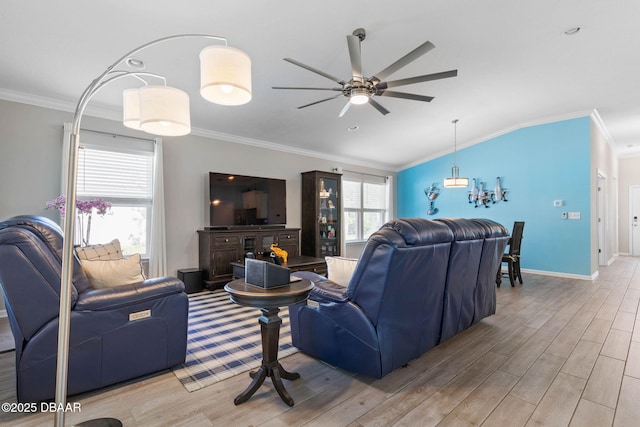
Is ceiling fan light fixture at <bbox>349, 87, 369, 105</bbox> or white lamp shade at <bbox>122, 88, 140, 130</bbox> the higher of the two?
ceiling fan light fixture at <bbox>349, 87, 369, 105</bbox>

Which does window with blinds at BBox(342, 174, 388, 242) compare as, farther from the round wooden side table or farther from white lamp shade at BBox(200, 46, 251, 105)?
white lamp shade at BBox(200, 46, 251, 105)

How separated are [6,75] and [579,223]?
330 inches

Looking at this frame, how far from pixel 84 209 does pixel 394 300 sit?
353cm

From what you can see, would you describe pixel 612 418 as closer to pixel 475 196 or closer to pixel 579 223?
pixel 579 223

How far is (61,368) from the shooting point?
4.56 feet

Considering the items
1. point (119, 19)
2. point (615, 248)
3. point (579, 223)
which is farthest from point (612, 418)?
point (615, 248)

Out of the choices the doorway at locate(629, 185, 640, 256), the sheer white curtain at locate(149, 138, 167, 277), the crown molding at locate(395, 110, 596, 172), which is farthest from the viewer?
the doorway at locate(629, 185, 640, 256)

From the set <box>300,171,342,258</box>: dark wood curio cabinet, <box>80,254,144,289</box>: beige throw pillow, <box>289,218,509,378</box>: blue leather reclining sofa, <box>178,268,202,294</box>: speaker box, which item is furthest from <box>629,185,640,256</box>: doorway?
<box>80,254,144,289</box>: beige throw pillow

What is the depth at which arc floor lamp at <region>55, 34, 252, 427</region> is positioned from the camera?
139 centimetres

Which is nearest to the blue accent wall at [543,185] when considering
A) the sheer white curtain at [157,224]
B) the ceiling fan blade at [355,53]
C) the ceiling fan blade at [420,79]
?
the ceiling fan blade at [420,79]

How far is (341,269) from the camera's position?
2424 mm

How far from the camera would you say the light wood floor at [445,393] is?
5.60 feet

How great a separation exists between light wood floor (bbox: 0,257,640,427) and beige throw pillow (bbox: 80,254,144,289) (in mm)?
719

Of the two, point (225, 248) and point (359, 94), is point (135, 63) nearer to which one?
point (359, 94)
